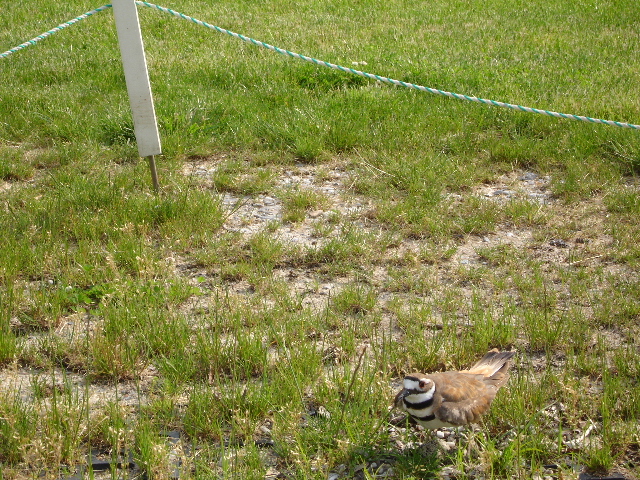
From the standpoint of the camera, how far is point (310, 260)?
5383mm

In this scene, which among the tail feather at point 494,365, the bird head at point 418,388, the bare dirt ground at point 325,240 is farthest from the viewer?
the bare dirt ground at point 325,240

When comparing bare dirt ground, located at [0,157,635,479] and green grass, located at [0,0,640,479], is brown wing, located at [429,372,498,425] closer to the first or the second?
green grass, located at [0,0,640,479]

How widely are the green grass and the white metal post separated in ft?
1.51

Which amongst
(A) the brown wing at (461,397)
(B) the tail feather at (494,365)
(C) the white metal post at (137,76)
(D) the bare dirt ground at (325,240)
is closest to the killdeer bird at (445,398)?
(A) the brown wing at (461,397)

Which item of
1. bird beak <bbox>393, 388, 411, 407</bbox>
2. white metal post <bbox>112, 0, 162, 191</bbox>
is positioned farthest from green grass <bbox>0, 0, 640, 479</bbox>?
white metal post <bbox>112, 0, 162, 191</bbox>

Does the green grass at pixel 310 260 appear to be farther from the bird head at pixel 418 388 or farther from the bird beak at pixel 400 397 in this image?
the bird head at pixel 418 388

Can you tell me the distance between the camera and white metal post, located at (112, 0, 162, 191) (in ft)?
18.3

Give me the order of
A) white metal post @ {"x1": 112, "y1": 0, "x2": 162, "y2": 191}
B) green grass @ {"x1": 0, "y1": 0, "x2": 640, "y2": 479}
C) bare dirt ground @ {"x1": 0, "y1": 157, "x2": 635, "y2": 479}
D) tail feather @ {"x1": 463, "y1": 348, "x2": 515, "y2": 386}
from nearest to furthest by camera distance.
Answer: green grass @ {"x1": 0, "y1": 0, "x2": 640, "y2": 479} → tail feather @ {"x1": 463, "y1": 348, "x2": 515, "y2": 386} → bare dirt ground @ {"x1": 0, "y1": 157, "x2": 635, "y2": 479} → white metal post @ {"x1": 112, "y1": 0, "x2": 162, "y2": 191}

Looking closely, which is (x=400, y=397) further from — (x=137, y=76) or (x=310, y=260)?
(x=137, y=76)

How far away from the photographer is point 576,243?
18.6 feet

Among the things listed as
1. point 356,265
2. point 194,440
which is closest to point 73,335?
point 194,440

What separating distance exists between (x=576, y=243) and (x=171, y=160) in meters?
3.70

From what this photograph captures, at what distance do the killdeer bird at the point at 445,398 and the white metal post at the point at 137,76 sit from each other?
11.1 feet

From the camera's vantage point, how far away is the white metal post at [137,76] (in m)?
5.57
